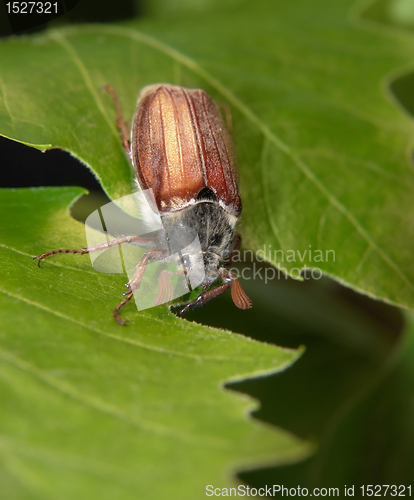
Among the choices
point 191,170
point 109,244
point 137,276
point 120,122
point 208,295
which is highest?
point 120,122

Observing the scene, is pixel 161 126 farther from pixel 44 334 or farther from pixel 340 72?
pixel 44 334

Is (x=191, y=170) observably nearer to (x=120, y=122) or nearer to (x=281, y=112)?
(x=120, y=122)

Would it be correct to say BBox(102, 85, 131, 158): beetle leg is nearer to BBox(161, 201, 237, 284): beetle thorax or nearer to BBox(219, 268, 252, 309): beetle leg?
BBox(161, 201, 237, 284): beetle thorax

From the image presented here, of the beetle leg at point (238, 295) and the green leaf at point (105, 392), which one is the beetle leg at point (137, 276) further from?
the beetle leg at point (238, 295)

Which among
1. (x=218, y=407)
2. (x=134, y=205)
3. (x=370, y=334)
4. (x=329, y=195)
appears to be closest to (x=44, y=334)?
(x=218, y=407)

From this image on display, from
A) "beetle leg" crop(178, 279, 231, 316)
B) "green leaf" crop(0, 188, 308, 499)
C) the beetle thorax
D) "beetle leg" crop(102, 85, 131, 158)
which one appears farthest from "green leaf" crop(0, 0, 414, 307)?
"green leaf" crop(0, 188, 308, 499)

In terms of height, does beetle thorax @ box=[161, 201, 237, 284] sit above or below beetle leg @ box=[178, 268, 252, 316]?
above

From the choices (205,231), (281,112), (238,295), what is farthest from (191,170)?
(238,295)
